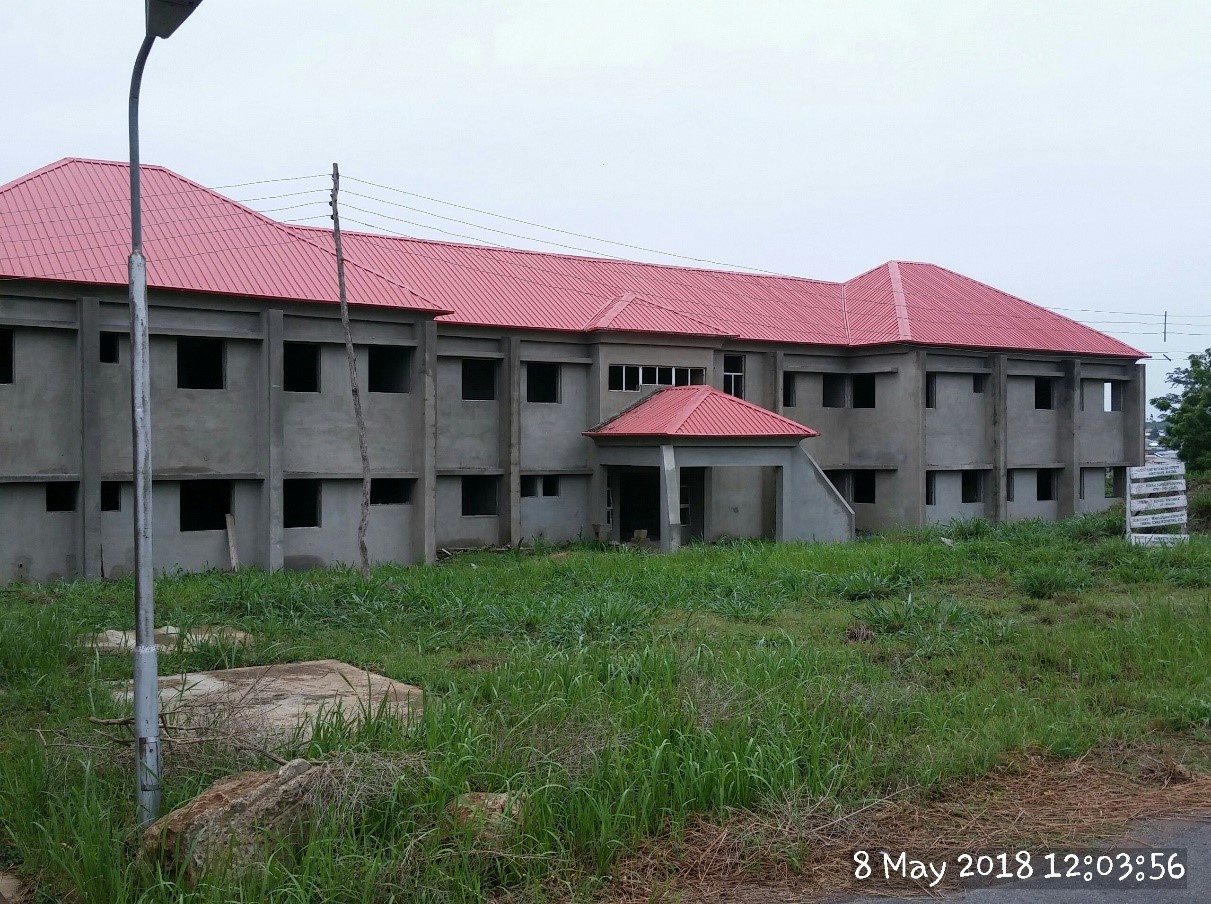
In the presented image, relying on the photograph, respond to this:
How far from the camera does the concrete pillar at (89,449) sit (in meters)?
17.7

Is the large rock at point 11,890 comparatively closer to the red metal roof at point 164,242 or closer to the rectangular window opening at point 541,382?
the red metal roof at point 164,242

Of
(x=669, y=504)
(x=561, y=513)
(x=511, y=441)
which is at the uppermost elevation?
(x=511, y=441)

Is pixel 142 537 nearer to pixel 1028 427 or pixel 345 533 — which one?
pixel 345 533

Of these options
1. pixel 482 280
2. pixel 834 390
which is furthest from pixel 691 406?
pixel 834 390

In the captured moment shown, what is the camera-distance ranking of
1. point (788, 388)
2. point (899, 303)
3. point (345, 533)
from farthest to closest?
point (899, 303)
point (788, 388)
point (345, 533)

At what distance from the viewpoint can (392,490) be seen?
21844 mm

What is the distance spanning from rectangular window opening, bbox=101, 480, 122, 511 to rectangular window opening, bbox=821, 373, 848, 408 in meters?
17.6

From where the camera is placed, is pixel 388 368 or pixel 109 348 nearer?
pixel 109 348

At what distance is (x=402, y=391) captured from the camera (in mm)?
22109

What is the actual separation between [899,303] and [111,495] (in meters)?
19.9

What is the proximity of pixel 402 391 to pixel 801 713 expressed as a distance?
15967mm

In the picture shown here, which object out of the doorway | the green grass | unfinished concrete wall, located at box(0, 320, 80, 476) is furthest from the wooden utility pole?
the doorway

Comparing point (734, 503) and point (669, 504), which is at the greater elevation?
point (669, 504)

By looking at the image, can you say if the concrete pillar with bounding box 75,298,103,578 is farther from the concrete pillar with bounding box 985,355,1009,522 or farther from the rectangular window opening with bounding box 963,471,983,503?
the concrete pillar with bounding box 985,355,1009,522
